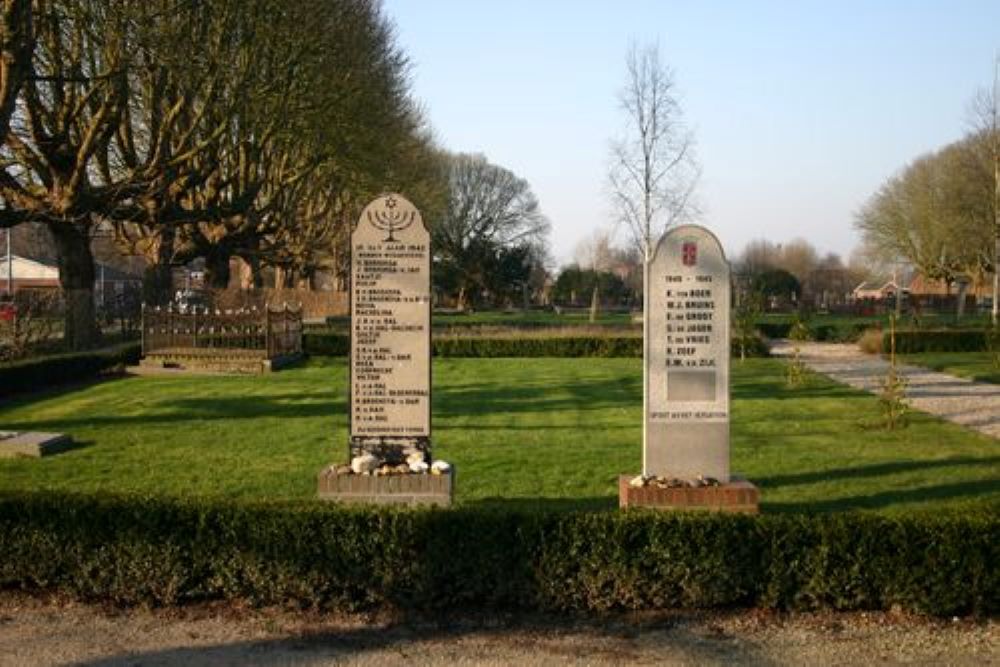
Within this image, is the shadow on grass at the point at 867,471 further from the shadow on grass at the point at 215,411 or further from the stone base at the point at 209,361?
the stone base at the point at 209,361

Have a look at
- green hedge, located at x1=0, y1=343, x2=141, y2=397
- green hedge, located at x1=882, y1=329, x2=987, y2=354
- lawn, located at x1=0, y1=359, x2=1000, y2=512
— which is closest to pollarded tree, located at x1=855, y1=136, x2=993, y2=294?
green hedge, located at x1=882, y1=329, x2=987, y2=354

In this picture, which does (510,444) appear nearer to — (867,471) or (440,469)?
(867,471)

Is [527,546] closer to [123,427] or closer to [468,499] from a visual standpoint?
[468,499]

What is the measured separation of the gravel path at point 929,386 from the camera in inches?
706

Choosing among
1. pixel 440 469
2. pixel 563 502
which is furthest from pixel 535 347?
pixel 440 469

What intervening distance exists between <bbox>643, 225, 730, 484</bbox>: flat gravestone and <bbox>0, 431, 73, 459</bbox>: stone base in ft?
27.5

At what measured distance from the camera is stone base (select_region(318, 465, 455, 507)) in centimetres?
911

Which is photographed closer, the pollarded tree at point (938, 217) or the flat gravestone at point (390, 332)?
the flat gravestone at point (390, 332)

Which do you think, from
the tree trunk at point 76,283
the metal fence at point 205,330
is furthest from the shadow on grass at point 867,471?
the tree trunk at point 76,283

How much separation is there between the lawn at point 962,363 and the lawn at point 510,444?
5335 mm

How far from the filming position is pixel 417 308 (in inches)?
382

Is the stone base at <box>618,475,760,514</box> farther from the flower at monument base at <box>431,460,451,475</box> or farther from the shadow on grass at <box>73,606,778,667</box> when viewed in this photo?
the shadow on grass at <box>73,606,778,667</box>

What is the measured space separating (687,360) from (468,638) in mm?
3903

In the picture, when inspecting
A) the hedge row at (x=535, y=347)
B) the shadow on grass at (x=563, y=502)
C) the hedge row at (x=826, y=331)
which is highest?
the hedge row at (x=826, y=331)
